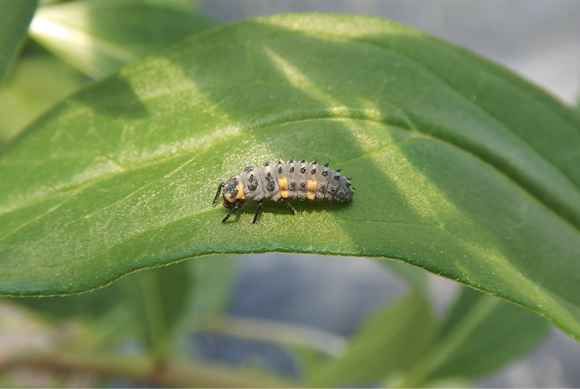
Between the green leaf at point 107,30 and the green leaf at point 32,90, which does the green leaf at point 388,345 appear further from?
the green leaf at point 32,90

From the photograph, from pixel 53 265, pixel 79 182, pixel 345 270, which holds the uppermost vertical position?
pixel 345 270

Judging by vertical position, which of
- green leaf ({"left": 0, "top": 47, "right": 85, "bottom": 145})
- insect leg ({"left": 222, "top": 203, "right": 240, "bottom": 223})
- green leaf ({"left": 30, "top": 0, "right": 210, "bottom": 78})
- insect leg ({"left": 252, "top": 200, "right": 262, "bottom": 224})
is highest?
green leaf ({"left": 0, "top": 47, "right": 85, "bottom": 145})

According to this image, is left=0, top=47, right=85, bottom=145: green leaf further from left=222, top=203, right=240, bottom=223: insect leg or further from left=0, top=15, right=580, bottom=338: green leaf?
left=222, top=203, right=240, bottom=223: insect leg

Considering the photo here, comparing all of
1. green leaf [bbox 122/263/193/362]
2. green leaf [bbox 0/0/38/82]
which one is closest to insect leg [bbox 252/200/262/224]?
green leaf [bbox 0/0/38/82]

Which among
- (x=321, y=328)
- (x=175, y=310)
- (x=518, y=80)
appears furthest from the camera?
(x=321, y=328)

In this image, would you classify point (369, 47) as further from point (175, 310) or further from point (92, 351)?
point (92, 351)

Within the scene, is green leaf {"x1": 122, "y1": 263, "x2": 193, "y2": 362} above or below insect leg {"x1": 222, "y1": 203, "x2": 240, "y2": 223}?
above

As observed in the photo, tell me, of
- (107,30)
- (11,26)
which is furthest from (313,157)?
(107,30)

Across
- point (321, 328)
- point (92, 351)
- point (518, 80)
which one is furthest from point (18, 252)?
point (321, 328)
